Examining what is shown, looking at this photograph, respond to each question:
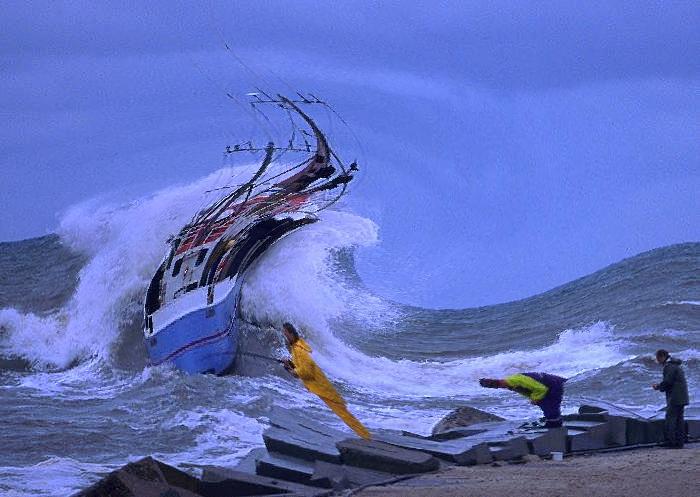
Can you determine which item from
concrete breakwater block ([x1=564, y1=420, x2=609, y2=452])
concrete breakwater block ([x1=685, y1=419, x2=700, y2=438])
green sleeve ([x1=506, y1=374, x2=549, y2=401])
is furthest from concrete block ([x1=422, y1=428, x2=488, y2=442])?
concrete breakwater block ([x1=685, y1=419, x2=700, y2=438])

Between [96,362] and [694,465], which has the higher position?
[96,362]

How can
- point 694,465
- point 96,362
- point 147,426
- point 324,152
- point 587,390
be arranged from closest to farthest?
point 694,465, point 147,426, point 587,390, point 96,362, point 324,152

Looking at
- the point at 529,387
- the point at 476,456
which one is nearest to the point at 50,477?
the point at 476,456

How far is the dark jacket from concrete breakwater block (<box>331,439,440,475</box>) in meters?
2.89

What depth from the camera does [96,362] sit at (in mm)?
24562

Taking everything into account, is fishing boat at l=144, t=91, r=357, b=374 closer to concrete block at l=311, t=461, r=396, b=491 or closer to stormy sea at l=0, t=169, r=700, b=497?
stormy sea at l=0, t=169, r=700, b=497

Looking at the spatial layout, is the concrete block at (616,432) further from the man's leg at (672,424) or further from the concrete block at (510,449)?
the concrete block at (510,449)

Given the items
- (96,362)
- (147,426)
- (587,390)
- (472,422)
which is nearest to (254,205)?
(96,362)

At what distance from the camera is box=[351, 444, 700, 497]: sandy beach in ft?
24.0

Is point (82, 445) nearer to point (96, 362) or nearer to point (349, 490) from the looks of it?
point (349, 490)

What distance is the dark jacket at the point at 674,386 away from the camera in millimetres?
10320

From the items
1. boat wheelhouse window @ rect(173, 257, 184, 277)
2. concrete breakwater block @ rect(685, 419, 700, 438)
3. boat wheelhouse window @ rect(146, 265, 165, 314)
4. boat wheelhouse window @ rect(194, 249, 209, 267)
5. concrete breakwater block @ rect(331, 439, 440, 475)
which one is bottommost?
concrete breakwater block @ rect(331, 439, 440, 475)

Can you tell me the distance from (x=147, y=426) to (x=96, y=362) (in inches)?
409

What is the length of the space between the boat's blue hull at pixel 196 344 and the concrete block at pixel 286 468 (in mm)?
14722
